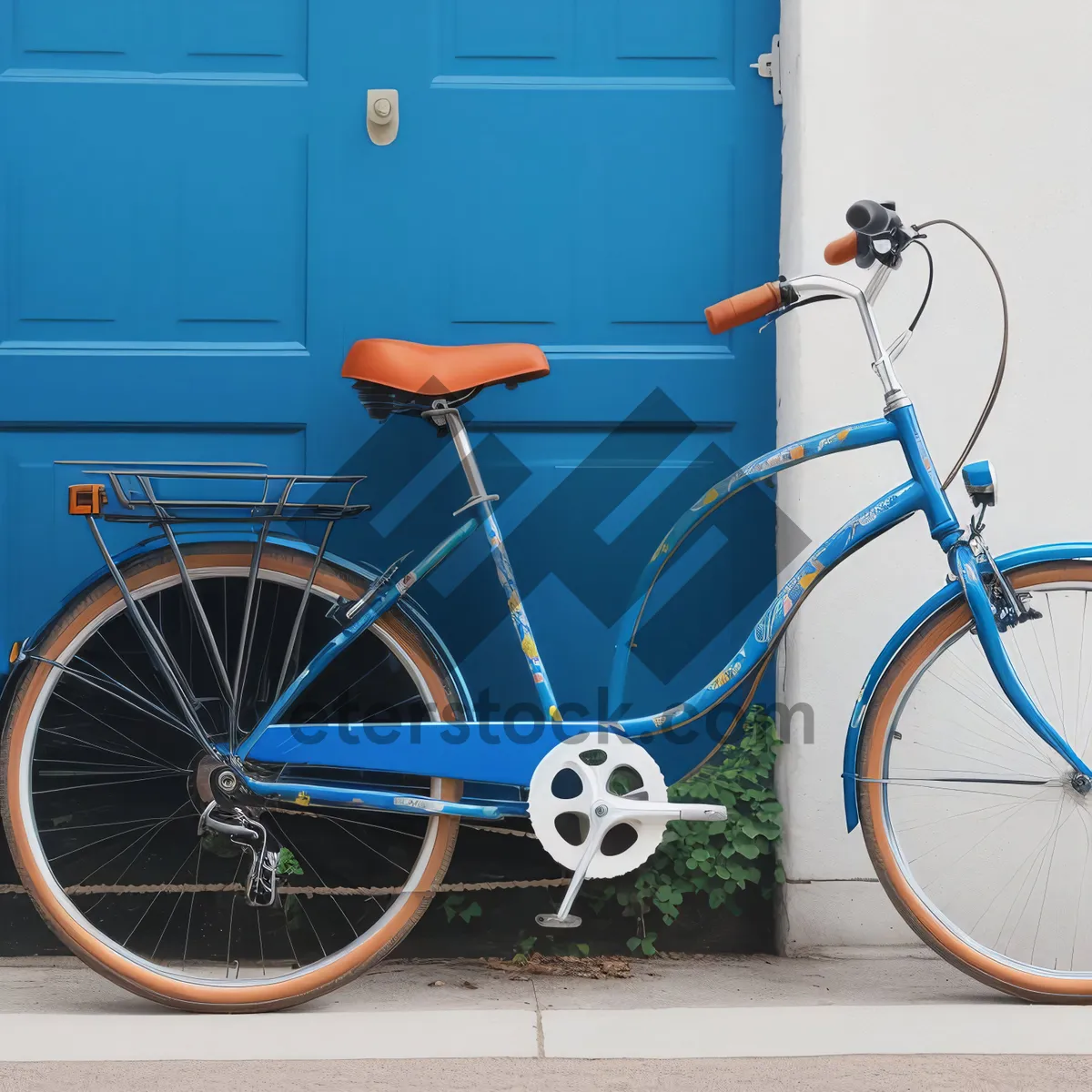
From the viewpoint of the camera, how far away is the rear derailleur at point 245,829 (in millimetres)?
2125

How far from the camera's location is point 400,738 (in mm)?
2150

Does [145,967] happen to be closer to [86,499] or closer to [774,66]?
[86,499]

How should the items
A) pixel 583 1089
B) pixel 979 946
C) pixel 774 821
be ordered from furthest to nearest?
pixel 774 821 < pixel 979 946 < pixel 583 1089

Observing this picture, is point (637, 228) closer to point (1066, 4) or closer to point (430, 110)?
point (430, 110)

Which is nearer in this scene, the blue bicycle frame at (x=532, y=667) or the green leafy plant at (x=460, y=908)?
the blue bicycle frame at (x=532, y=667)

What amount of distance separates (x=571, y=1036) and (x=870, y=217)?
1.52m

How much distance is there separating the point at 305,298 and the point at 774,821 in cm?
156

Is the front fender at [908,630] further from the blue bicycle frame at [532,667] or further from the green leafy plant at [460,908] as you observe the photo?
the green leafy plant at [460,908]

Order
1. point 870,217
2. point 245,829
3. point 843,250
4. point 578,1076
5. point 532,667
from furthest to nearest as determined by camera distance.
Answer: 1. point 532,667
2. point 245,829
3. point 843,250
4. point 870,217
5. point 578,1076

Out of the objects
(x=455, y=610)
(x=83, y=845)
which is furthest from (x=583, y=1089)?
(x=83, y=845)

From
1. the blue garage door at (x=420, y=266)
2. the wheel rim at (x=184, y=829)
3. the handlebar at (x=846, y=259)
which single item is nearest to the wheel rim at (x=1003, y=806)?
the blue garage door at (x=420, y=266)

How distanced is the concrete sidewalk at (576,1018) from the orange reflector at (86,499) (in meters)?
0.94

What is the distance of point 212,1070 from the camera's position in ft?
5.85

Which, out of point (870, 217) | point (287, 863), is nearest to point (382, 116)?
point (870, 217)
